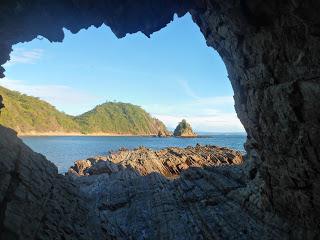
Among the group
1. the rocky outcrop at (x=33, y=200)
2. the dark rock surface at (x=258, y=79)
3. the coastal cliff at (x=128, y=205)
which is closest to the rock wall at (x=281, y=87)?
the dark rock surface at (x=258, y=79)

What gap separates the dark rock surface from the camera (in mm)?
15812

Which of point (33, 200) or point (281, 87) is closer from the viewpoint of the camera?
point (33, 200)

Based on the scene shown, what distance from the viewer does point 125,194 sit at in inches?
1033

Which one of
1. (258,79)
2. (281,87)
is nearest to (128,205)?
(258,79)

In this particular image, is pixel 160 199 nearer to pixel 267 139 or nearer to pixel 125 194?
pixel 125 194

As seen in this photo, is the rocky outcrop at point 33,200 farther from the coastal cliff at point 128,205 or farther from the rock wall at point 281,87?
the rock wall at point 281,87

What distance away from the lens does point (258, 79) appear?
1955 centimetres

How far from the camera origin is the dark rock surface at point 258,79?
15812 mm

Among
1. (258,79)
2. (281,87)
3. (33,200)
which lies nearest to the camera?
(33,200)

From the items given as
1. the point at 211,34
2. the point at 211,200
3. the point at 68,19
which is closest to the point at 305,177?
the point at 211,200

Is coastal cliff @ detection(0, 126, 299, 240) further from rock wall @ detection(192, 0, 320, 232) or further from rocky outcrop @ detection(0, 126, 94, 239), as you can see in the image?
rock wall @ detection(192, 0, 320, 232)

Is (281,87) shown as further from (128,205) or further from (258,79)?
Answer: (128,205)

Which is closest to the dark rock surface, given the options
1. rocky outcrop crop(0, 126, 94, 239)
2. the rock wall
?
the rock wall

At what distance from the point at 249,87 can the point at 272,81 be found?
2720 millimetres
